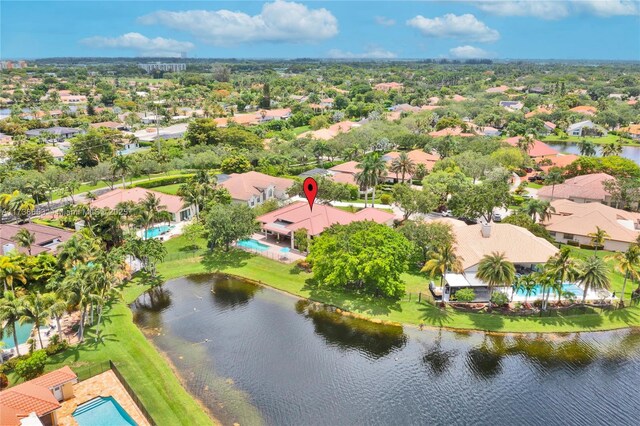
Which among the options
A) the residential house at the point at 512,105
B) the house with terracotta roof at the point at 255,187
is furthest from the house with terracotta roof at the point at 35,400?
the residential house at the point at 512,105

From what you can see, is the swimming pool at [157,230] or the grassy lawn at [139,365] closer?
the grassy lawn at [139,365]

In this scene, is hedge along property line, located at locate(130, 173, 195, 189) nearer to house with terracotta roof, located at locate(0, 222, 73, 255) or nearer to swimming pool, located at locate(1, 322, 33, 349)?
house with terracotta roof, located at locate(0, 222, 73, 255)

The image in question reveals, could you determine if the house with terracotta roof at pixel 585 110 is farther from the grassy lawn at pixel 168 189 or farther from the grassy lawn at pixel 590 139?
the grassy lawn at pixel 168 189

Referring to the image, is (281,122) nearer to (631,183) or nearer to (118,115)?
(118,115)

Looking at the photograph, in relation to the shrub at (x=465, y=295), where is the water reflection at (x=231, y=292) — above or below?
below

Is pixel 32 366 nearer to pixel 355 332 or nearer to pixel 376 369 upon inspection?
pixel 355 332

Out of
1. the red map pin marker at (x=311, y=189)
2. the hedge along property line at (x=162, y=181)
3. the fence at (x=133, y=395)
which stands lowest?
the fence at (x=133, y=395)

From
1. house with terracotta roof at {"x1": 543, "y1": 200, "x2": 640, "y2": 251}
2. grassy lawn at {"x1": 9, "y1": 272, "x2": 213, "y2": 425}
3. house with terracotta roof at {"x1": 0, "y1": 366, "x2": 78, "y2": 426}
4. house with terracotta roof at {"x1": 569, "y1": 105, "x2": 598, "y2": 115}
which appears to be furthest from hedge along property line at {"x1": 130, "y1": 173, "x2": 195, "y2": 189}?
house with terracotta roof at {"x1": 569, "y1": 105, "x2": 598, "y2": 115}
